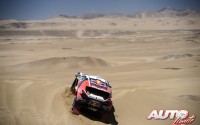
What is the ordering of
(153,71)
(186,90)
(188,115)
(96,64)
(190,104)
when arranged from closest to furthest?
(188,115) < (190,104) < (186,90) < (153,71) < (96,64)

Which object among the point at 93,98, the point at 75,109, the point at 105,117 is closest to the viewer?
the point at 93,98

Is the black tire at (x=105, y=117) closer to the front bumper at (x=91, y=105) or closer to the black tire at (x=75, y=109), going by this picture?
the front bumper at (x=91, y=105)

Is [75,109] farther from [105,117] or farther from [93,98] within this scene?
[105,117]

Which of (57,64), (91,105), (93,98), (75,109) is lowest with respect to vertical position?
(57,64)

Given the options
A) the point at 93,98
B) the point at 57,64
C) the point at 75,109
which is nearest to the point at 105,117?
the point at 93,98

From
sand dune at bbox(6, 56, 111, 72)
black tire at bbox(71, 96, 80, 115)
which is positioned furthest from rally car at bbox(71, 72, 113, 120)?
sand dune at bbox(6, 56, 111, 72)

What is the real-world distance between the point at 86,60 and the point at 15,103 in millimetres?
25625

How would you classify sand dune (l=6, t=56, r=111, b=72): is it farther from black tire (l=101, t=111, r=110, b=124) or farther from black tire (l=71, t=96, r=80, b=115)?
black tire (l=101, t=111, r=110, b=124)

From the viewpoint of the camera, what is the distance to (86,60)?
36.7 metres

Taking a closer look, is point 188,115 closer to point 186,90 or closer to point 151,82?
point 186,90

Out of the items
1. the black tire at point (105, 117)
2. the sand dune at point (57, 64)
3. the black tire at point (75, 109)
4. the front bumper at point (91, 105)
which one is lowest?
the sand dune at point (57, 64)

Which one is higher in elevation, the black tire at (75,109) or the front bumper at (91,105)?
the front bumper at (91,105)

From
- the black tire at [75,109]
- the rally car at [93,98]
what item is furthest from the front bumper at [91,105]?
the black tire at [75,109]

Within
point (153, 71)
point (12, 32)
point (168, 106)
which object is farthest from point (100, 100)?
point (12, 32)
